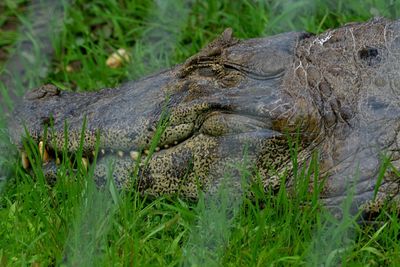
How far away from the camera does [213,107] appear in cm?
419

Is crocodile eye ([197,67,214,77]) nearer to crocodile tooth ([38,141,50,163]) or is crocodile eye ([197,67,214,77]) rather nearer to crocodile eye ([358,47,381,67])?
crocodile eye ([358,47,381,67])

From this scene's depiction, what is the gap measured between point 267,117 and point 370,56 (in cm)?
59

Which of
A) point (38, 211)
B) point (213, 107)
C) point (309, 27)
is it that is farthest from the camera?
point (309, 27)

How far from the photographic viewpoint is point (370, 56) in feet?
14.1

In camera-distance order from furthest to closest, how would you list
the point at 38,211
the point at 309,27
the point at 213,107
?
the point at 309,27, the point at 213,107, the point at 38,211

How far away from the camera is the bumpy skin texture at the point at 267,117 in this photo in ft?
13.5

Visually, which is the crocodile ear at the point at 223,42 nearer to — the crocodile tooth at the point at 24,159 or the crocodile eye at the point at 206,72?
the crocodile eye at the point at 206,72

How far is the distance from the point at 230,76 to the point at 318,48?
1.44 feet

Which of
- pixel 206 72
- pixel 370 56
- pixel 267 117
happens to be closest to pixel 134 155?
pixel 206 72

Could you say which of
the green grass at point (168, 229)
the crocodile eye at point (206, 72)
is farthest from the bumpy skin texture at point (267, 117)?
the green grass at point (168, 229)

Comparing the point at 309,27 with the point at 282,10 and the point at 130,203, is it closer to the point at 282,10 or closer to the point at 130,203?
the point at 282,10

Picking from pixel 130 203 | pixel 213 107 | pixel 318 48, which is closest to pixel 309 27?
pixel 318 48

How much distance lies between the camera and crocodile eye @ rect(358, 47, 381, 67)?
4293mm

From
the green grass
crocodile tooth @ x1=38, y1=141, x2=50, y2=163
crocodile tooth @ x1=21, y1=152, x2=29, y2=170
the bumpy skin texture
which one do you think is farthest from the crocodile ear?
crocodile tooth @ x1=21, y1=152, x2=29, y2=170
